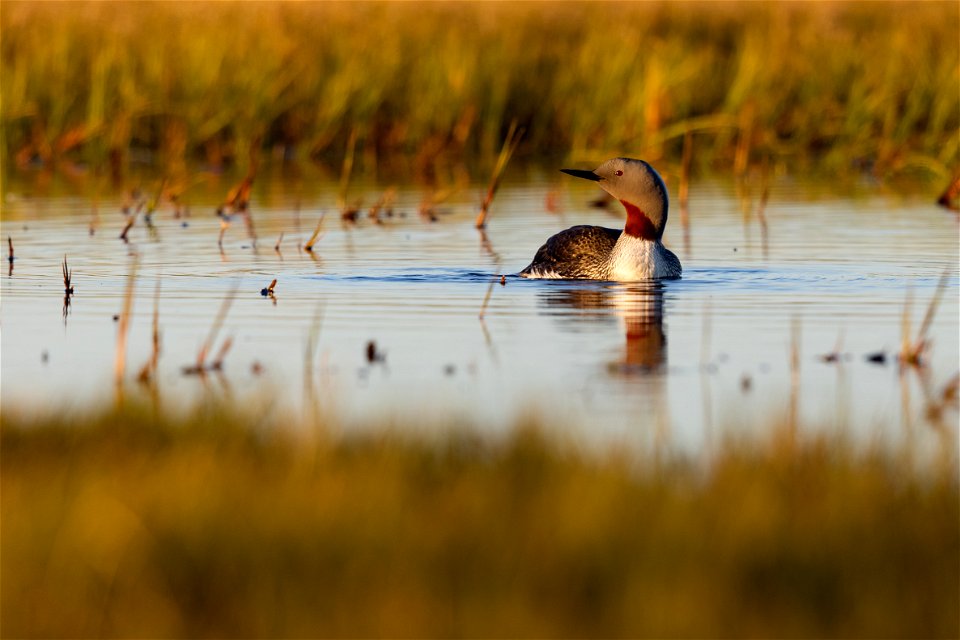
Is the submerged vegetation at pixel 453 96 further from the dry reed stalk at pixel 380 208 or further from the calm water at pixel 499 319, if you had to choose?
the calm water at pixel 499 319

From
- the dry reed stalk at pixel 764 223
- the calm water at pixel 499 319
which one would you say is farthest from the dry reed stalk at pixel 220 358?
the dry reed stalk at pixel 764 223

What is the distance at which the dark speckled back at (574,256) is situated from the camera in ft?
35.7

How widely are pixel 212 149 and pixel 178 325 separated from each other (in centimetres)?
1086

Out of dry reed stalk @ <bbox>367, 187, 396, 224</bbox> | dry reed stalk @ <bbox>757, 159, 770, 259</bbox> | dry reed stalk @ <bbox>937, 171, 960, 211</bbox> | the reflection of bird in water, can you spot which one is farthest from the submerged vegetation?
the reflection of bird in water

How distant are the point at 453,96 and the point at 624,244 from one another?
875cm

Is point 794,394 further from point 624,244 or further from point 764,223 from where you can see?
point 764,223

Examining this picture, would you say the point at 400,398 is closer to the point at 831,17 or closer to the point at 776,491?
the point at 776,491

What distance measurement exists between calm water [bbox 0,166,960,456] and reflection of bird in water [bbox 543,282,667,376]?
3cm

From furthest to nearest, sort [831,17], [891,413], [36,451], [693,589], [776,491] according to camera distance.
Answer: [831,17] → [891,413] → [36,451] → [776,491] → [693,589]

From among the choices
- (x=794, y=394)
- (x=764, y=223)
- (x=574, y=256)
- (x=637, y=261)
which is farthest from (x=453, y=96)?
(x=794, y=394)

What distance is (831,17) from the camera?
29422 millimetres

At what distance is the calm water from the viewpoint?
6.49m

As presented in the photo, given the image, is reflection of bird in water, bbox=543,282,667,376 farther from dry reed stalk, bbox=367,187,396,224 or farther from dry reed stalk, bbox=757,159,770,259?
dry reed stalk, bbox=367,187,396,224

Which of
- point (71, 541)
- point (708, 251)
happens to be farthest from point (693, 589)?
point (708, 251)
